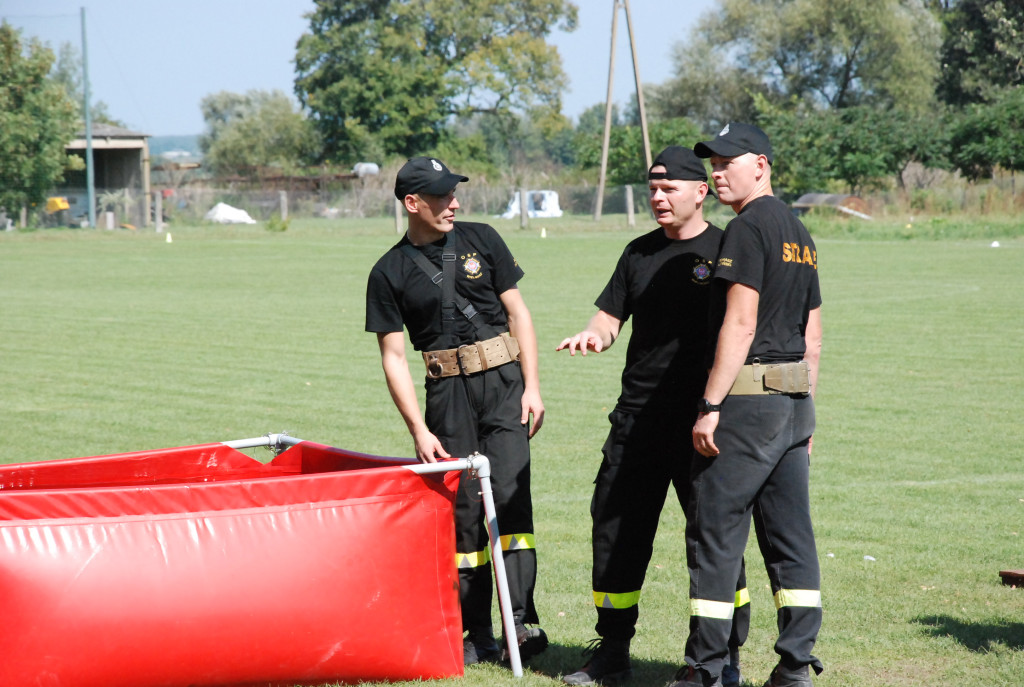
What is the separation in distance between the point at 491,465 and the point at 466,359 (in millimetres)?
463

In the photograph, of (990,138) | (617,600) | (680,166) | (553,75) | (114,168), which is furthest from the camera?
(553,75)

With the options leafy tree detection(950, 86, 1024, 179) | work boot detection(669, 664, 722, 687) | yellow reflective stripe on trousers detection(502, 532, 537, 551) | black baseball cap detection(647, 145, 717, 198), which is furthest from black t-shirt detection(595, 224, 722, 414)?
leafy tree detection(950, 86, 1024, 179)

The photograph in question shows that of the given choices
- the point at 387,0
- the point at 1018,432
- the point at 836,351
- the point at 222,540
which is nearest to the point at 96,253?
the point at 836,351

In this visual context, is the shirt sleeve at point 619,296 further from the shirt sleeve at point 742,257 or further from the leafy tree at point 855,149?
the leafy tree at point 855,149

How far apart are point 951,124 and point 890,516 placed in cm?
4366

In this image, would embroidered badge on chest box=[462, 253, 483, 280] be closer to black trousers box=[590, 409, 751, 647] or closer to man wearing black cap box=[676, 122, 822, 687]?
black trousers box=[590, 409, 751, 647]

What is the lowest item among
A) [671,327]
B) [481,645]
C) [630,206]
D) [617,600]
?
[481,645]

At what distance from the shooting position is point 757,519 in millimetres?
4219

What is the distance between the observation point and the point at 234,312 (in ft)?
62.8

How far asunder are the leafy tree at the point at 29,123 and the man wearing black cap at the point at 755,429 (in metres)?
48.2

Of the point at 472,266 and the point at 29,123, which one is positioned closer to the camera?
the point at 472,266

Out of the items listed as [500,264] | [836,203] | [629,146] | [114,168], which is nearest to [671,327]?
[500,264]

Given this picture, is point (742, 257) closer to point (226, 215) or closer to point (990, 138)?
point (990, 138)

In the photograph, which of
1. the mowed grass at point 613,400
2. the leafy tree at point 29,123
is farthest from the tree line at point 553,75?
the mowed grass at point 613,400
